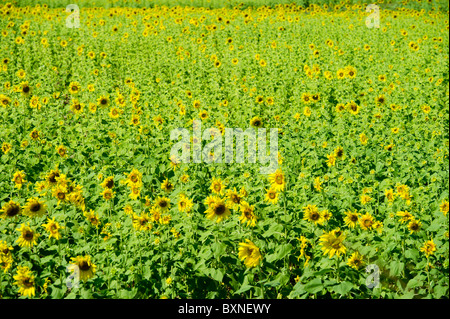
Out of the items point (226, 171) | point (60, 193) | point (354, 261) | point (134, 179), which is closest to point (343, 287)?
point (354, 261)

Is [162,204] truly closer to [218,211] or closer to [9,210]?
[218,211]

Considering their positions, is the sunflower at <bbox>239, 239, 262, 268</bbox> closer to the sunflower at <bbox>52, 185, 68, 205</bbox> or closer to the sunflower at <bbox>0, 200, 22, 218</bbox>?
the sunflower at <bbox>52, 185, 68, 205</bbox>

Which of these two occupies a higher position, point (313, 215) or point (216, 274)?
point (313, 215)

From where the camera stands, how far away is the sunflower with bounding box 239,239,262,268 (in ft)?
8.48

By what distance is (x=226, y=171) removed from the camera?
435 centimetres

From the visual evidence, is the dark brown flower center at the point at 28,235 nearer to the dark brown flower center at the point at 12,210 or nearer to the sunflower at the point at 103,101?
Answer: the dark brown flower center at the point at 12,210

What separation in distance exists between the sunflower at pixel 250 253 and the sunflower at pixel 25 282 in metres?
1.37

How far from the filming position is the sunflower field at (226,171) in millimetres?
2904

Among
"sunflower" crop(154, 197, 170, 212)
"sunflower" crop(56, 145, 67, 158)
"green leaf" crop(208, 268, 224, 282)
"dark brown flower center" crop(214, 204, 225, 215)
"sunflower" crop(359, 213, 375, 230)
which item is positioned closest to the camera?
"green leaf" crop(208, 268, 224, 282)

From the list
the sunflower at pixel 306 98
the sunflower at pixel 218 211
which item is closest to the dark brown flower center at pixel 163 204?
the sunflower at pixel 218 211

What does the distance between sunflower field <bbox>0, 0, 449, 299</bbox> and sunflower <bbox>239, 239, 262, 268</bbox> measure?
0.02m

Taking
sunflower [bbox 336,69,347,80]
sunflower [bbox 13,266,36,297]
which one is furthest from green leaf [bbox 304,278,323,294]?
sunflower [bbox 336,69,347,80]

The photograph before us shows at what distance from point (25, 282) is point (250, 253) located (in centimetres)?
148
